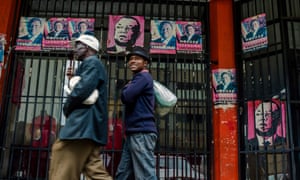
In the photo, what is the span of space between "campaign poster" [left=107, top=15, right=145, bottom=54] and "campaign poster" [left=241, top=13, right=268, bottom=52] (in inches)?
59.5

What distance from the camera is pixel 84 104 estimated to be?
2945mm

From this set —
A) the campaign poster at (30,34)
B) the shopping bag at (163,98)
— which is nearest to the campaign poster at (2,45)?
the campaign poster at (30,34)

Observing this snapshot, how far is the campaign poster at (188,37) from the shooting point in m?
5.43

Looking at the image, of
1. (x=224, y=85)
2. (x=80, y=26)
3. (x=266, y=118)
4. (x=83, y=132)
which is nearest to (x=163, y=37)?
(x=224, y=85)

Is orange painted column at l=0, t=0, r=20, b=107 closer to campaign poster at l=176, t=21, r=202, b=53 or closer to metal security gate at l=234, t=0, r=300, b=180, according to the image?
campaign poster at l=176, t=21, r=202, b=53

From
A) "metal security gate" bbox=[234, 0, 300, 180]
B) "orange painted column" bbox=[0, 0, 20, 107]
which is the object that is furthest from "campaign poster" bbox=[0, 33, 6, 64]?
"metal security gate" bbox=[234, 0, 300, 180]

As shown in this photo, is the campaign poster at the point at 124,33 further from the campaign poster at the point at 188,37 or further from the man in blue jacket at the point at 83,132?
the man in blue jacket at the point at 83,132

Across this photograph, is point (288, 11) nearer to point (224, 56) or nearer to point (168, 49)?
point (224, 56)

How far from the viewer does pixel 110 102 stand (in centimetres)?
547

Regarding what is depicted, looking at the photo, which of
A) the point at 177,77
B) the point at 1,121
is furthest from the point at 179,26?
the point at 1,121

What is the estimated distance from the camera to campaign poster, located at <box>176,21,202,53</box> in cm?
543

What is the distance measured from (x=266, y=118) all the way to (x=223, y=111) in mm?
596

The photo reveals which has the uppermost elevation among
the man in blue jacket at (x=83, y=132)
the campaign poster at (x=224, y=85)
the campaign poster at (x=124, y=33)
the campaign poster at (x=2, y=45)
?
the campaign poster at (x=124, y=33)

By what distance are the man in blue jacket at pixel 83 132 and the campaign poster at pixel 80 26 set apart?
2.41 meters
